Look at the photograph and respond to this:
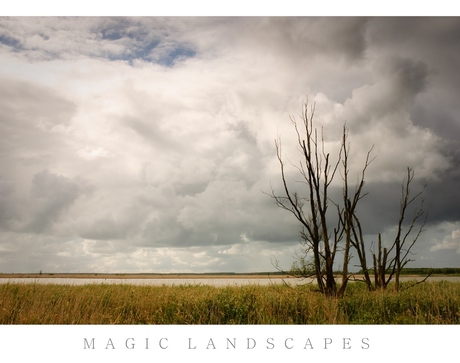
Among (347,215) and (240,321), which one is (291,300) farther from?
(347,215)

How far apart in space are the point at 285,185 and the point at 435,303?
4410mm

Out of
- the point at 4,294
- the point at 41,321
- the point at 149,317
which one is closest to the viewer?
the point at 41,321

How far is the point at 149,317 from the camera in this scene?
773 cm
